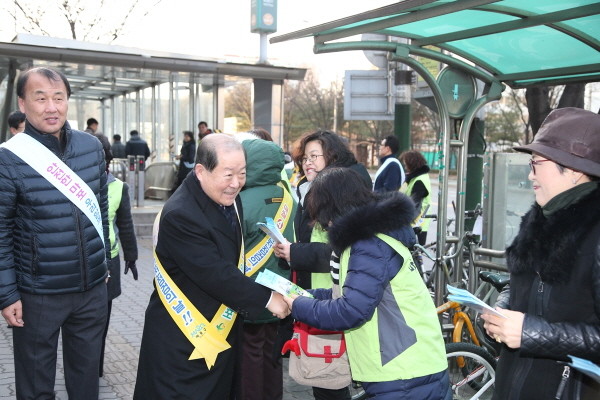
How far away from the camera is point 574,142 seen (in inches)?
87.4

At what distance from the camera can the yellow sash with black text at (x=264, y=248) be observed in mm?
4176

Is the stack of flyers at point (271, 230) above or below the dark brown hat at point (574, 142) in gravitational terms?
below

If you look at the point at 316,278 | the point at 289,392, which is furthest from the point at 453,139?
the point at 289,392

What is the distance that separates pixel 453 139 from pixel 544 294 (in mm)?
3101

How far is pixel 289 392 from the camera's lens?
500 centimetres

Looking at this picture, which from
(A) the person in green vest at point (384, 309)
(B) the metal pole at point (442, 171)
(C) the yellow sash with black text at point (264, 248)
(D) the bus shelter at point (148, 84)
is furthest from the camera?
(D) the bus shelter at point (148, 84)

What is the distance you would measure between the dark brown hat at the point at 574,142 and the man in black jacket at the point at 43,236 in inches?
90.0

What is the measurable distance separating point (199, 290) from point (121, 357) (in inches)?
122

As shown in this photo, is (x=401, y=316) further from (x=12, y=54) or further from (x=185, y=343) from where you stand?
(x=12, y=54)

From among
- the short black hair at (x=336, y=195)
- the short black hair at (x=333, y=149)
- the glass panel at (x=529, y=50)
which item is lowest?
the short black hair at (x=336, y=195)

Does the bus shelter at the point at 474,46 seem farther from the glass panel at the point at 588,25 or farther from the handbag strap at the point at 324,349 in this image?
the handbag strap at the point at 324,349

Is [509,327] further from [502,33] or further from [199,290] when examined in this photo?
[502,33]

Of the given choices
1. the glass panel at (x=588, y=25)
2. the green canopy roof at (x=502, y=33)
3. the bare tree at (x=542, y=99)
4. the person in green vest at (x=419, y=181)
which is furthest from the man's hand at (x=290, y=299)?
the bare tree at (x=542, y=99)

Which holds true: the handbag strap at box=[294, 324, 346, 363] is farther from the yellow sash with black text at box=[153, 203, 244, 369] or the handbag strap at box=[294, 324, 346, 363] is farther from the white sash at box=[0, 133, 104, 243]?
the white sash at box=[0, 133, 104, 243]
